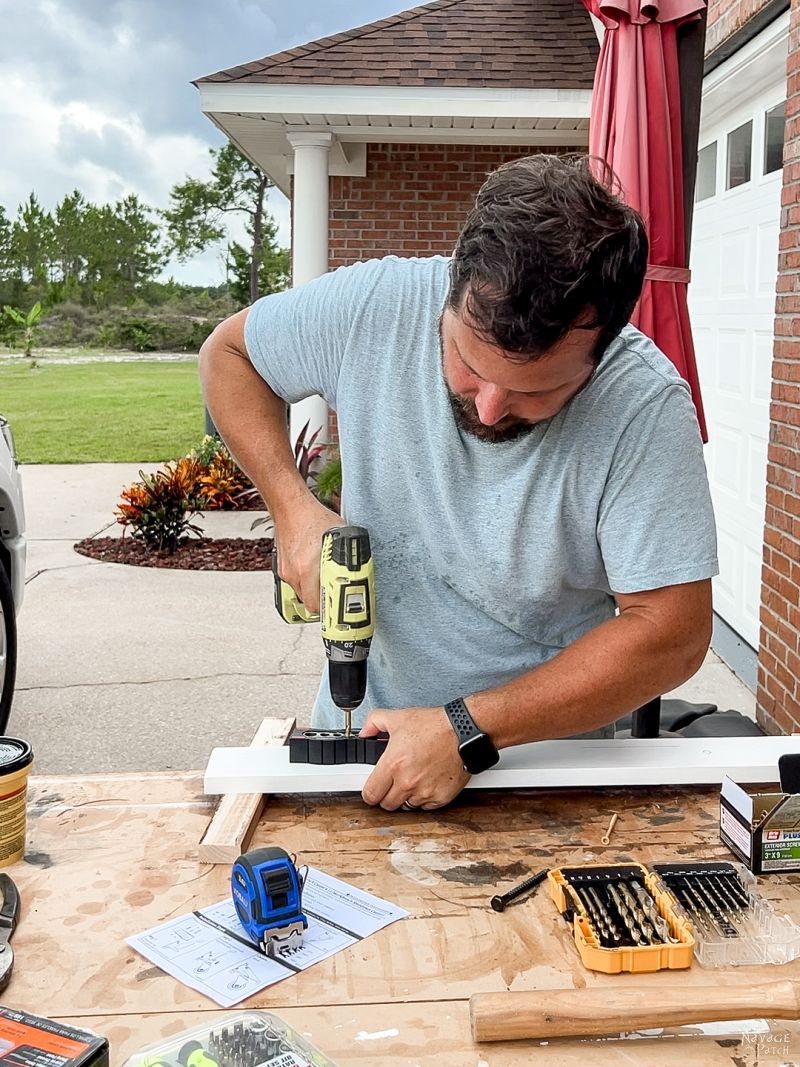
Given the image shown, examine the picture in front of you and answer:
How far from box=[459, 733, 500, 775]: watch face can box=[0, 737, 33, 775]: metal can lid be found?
0.76 metres

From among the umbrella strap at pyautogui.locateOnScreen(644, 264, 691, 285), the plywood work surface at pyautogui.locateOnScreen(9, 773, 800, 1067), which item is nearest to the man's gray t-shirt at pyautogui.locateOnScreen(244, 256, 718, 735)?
the plywood work surface at pyautogui.locateOnScreen(9, 773, 800, 1067)

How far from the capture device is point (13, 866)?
1.78m

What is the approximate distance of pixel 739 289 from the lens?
19.3 feet

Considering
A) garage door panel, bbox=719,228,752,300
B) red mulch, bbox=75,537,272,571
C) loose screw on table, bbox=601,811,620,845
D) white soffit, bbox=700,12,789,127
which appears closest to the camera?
loose screw on table, bbox=601,811,620,845

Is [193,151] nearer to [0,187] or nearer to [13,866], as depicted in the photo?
[0,187]

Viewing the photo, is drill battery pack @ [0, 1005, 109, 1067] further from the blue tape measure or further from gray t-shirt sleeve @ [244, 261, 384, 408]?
gray t-shirt sleeve @ [244, 261, 384, 408]

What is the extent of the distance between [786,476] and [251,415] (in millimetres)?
2588

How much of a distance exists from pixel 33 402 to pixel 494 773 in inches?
1122

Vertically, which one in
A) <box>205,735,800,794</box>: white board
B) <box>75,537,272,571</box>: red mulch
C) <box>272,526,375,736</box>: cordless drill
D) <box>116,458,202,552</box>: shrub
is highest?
<box>272,526,375,736</box>: cordless drill

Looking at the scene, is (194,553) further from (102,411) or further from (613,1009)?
(102,411)

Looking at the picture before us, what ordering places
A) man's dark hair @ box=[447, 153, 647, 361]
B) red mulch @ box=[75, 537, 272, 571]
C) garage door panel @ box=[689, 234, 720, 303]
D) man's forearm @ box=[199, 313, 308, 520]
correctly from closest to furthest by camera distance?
1. man's dark hair @ box=[447, 153, 647, 361]
2. man's forearm @ box=[199, 313, 308, 520]
3. garage door panel @ box=[689, 234, 720, 303]
4. red mulch @ box=[75, 537, 272, 571]

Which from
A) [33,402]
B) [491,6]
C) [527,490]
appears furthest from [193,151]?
[527,490]

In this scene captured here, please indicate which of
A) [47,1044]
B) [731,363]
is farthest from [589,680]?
[731,363]

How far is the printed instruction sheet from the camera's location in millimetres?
1455
